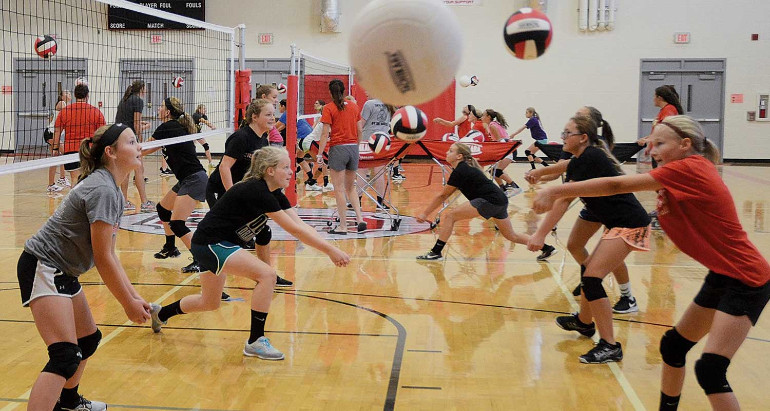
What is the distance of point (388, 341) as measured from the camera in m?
5.38

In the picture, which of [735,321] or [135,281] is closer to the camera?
[735,321]

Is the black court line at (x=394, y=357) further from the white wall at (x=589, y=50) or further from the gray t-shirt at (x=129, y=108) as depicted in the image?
the white wall at (x=589, y=50)

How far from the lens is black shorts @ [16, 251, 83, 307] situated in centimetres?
346

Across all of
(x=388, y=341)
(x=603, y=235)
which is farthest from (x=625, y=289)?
(x=388, y=341)

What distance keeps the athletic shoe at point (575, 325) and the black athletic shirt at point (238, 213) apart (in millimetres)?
2104

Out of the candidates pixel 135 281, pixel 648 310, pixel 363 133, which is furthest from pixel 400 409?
pixel 363 133

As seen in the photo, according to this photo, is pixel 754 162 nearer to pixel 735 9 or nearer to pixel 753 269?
pixel 735 9

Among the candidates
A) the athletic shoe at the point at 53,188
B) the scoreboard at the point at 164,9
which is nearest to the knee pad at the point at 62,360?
the athletic shoe at the point at 53,188

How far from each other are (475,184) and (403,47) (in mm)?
4507

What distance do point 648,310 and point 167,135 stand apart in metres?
4.67

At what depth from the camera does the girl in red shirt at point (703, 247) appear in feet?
11.0

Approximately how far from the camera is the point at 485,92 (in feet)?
70.7

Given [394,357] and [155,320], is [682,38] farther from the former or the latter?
[155,320]

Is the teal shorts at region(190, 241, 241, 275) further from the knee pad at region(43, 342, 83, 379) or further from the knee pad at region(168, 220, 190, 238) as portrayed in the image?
the knee pad at region(168, 220, 190, 238)
